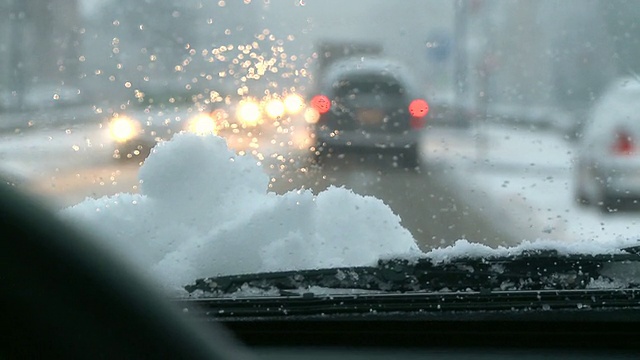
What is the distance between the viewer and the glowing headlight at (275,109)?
543 centimetres

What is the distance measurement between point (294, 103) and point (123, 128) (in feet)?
2.96

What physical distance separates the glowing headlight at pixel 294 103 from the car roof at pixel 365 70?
237mm

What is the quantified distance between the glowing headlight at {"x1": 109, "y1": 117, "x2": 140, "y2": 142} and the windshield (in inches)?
0.4

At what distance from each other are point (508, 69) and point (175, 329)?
476 centimetres

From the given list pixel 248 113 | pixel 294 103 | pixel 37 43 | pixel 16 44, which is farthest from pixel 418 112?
pixel 16 44

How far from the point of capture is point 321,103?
18.8 feet

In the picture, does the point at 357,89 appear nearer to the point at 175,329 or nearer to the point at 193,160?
the point at 193,160

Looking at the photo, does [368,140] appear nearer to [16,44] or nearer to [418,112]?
[418,112]

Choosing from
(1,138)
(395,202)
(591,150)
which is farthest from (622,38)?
(1,138)

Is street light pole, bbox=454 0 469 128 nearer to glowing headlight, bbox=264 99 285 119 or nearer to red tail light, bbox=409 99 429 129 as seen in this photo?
red tail light, bbox=409 99 429 129

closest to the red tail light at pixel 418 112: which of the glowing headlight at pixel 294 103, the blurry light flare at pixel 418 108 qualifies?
the blurry light flare at pixel 418 108

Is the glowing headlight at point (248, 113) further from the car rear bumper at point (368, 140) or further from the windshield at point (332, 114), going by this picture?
the car rear bumper at point (368, 140)

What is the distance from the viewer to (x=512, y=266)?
363 centimetres

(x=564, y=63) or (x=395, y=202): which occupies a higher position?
(x=564, y=63)
